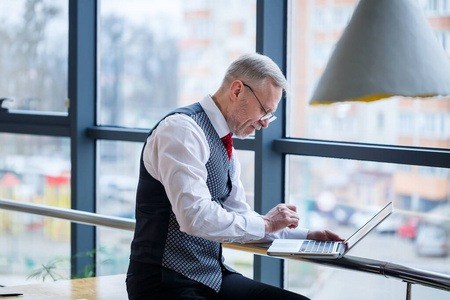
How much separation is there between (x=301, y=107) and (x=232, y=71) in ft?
4.20

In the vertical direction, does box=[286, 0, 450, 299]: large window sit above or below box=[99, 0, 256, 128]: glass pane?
below

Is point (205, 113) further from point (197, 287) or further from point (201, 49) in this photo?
point (201, 49)

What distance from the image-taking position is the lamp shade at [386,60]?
133 centimetres

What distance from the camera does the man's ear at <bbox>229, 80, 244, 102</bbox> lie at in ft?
6.81

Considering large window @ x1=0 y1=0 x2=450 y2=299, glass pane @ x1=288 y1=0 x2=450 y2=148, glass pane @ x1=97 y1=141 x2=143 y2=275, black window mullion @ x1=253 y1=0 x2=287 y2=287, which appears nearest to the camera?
glass pane @ x1=288 y1=0 x2=450 y2=148

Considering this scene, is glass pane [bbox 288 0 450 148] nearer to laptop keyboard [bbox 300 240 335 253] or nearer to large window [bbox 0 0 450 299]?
large window [bbox 0 0 450 299]

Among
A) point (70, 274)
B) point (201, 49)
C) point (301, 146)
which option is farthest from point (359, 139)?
point (70, 274)

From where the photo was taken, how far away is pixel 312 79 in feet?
10.8

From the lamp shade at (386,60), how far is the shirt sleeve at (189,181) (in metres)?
0.55

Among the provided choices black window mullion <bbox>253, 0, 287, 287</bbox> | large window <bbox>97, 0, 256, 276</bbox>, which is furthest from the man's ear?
large window <bbox>97, 0, 256, 276</bbox>

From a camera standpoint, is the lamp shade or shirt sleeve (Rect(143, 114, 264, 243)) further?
shirt sleeve (Rect(143, 114, 264, 243))

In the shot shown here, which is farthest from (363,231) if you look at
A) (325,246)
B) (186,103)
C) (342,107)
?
(186,103)

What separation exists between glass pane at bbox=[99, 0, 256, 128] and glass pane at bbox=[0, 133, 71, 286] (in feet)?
1.75

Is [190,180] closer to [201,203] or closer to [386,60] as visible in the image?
[201,203]
